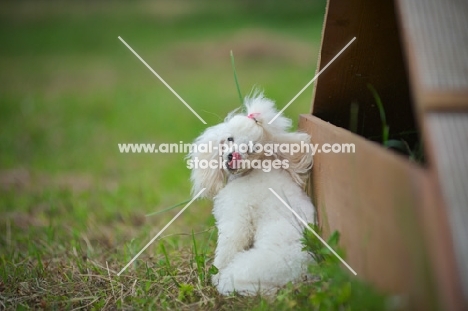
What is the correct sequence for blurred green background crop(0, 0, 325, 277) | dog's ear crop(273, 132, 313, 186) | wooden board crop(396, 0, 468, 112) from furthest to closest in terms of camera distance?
blurred green background crop(0, 0, 325, 277), dog's ear crop(273, 132, 313, 186), wooden board crop(396, 0, 468, 112)

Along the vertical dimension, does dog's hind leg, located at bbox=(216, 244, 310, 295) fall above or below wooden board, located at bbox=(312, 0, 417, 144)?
below

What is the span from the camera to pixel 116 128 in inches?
327

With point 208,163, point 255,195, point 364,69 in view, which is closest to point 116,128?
point 208,163

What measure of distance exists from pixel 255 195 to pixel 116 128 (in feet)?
18.7

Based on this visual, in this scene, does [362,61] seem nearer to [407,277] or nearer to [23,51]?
[407,277]

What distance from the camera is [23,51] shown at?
14.8 meters

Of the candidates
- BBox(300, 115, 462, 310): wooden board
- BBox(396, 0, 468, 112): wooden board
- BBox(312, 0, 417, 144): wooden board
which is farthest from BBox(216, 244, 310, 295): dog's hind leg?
BBox(396, 0, 468, 112): wooden board

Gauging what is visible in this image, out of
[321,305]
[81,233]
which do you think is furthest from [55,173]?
[321,305]

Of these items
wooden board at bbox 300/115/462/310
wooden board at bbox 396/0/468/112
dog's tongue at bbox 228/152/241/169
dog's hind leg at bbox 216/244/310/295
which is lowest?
dog's hind leg at bbox 216/244/310/295

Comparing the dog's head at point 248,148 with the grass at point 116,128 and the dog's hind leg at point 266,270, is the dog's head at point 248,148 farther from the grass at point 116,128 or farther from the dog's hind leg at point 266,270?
the dog's hind leg at point 266,270

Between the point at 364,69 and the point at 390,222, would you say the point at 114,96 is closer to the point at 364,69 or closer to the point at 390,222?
the point at 364,69

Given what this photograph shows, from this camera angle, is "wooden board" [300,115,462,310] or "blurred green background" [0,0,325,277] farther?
"blurred green background" [0,0,325,277]

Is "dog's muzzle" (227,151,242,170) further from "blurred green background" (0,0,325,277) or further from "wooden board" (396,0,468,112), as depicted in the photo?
"wooden board" (396,0,468,112)

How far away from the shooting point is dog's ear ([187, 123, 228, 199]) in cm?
295
